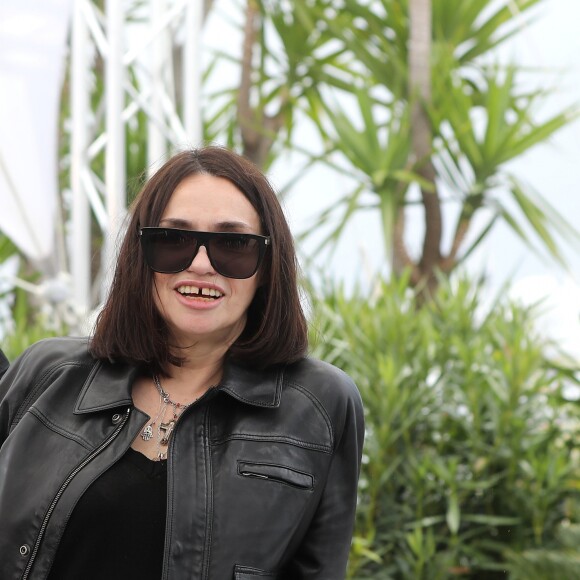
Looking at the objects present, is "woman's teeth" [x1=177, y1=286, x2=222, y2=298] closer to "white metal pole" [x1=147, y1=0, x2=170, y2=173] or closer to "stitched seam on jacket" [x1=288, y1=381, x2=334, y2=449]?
"stitched seam on jacket" [x1=288, y1=381, x2=334, y2=449]

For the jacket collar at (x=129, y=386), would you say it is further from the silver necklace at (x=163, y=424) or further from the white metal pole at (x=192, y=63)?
the white metal pole at (x=192, y=63)

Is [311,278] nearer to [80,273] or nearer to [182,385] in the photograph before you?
[80,273]

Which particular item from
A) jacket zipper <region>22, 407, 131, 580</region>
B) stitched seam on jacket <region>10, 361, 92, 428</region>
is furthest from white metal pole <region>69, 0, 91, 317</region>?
jacket zipper <region>22, 407, 131, 580</region>

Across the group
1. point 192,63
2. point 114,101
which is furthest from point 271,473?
point 192,63

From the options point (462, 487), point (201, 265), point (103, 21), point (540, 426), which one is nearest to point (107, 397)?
point (201, 265)

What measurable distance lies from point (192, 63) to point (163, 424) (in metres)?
3.60

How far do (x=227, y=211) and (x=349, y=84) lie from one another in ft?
19.8

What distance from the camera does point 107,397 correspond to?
1491mm

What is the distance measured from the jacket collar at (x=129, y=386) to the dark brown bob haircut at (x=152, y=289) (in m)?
0.02

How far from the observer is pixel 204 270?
4.80ft

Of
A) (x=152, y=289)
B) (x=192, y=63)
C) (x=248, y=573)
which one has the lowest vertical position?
(x=248, y=573)

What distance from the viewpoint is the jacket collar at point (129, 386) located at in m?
1.48

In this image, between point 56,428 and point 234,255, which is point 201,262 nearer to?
point 234,255

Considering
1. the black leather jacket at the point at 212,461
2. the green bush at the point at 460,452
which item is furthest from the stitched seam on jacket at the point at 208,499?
the green bush at the point at 460,452
